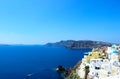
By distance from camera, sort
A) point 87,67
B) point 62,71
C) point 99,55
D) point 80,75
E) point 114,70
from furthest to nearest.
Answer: point 62,71 < point 99,55 < point 80,75 < point 87,67 < point 114,70

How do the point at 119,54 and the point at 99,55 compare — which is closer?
the point at 119,54

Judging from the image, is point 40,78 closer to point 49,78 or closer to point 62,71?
point 49,78

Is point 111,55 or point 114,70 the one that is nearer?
point 114,70

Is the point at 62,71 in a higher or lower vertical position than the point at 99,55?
lower

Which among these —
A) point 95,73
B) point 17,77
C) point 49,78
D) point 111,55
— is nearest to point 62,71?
point 49,78

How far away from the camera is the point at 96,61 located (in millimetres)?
57656

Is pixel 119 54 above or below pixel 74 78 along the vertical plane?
above

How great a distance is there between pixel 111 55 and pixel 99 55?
600 centimetres

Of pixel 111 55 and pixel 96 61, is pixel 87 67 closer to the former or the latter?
pixel 96 61

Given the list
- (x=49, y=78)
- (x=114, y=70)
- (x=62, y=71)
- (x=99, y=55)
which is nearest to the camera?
(x=114, y=70)

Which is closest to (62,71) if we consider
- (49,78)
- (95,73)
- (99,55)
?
(49,78)

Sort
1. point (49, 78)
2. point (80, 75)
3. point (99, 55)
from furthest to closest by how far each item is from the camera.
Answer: point (49, 78) → point (99, 55) → point (80, 75)

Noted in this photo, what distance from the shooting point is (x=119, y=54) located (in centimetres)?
6356

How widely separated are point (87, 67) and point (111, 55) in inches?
387
